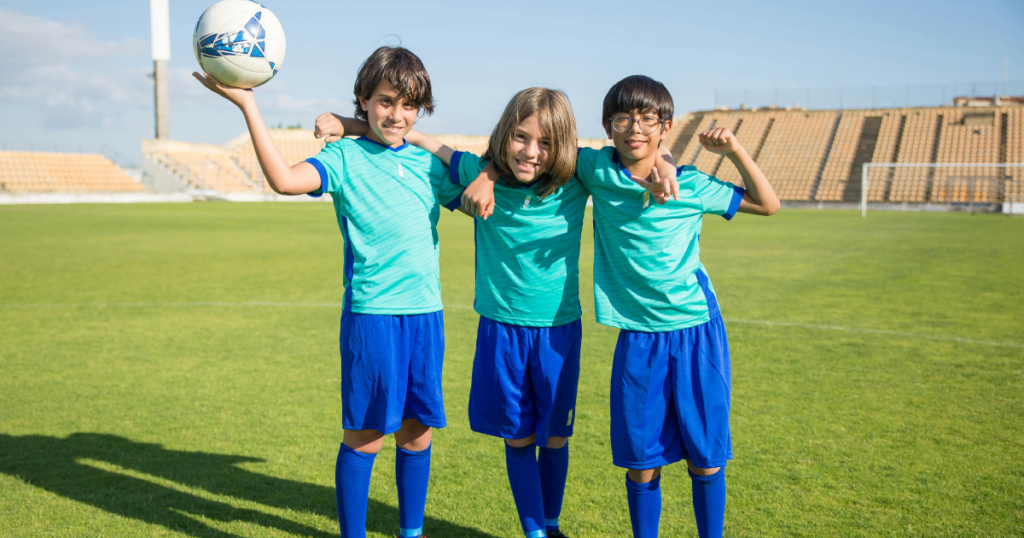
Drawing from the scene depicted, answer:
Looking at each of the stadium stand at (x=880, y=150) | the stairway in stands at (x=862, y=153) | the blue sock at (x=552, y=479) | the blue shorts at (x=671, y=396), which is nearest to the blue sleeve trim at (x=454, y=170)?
the blue shorts at (x=671, y=396)

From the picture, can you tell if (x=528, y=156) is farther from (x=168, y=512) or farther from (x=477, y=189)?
(x=168, y=512)

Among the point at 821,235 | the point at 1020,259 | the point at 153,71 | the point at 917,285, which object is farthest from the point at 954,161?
the point at 153,71

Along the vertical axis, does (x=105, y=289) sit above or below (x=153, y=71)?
below

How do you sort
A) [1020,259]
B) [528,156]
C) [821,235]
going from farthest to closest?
[821,235]
[1020,259]
[528,156]

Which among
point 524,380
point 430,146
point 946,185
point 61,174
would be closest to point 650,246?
point 524,380

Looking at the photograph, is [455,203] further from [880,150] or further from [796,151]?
[880,150]

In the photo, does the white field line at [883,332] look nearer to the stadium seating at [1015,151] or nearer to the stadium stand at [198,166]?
the stadium seating at [1015,151]

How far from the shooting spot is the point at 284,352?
575 cm

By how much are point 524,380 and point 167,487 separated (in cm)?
183

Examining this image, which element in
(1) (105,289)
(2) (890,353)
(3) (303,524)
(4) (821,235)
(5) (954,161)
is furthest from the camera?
(5) (954,161)

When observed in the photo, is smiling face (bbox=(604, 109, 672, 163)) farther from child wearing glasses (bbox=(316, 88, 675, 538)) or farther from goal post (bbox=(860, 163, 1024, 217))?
goal post (bbox=(860, 163, 1024, 217))

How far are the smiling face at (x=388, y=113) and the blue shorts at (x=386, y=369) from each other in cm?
63

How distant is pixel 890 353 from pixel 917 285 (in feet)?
13.9

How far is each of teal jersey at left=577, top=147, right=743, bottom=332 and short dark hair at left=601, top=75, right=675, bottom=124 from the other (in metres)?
0.14
